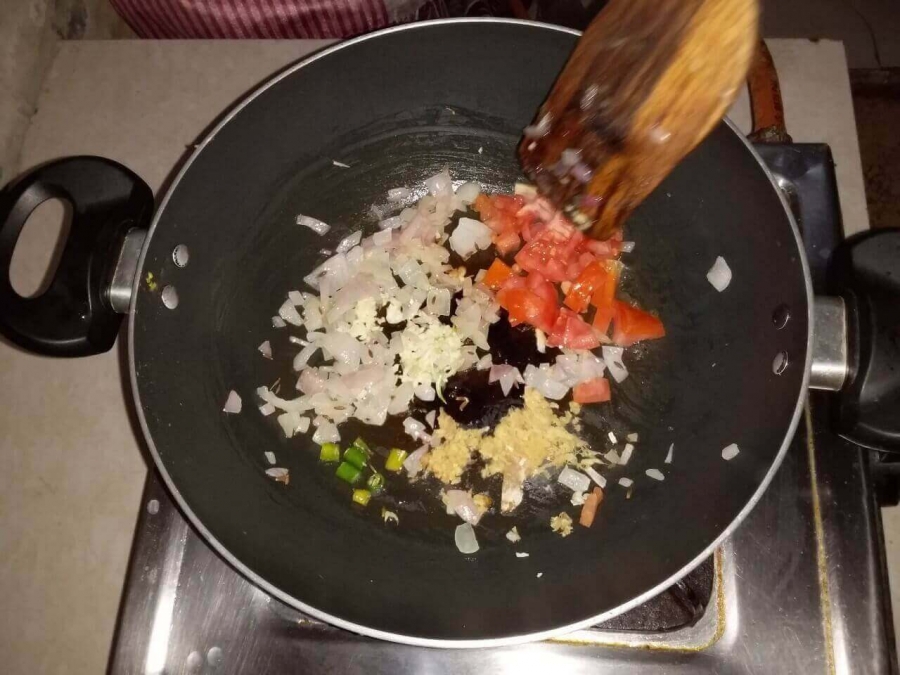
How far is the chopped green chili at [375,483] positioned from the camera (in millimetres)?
1156

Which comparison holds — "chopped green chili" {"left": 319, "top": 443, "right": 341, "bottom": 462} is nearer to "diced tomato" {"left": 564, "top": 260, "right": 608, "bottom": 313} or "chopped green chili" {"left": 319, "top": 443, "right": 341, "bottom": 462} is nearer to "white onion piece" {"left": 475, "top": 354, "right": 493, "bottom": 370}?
"white onion piece" {"left": 475, "top": 354, "right": 493, "bottom": 370}

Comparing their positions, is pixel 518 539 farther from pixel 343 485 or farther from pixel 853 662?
pixel 853 662

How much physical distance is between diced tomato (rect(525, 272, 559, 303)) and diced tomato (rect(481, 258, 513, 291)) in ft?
0.15

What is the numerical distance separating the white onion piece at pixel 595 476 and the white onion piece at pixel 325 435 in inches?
18.8

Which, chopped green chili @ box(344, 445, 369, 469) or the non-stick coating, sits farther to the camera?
chopped green chili @ box(344, 445, 369, 469)

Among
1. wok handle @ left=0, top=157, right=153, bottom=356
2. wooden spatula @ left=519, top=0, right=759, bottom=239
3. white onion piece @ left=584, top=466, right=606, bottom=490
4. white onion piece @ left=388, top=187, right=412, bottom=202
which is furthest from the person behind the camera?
white onion piece @ left=388, top=187, right=412, bottom=202

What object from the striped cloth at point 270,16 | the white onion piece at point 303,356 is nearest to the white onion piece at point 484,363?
the white onion piece at point 303,356

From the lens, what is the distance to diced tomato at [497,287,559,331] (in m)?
1.23

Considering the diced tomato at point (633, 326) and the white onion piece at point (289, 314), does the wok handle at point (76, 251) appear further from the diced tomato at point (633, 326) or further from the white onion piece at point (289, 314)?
the diced tomato at point (633, 326)

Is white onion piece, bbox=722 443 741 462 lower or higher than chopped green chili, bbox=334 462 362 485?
higher

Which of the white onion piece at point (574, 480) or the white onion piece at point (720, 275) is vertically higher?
the white onion piece at point (720, 275)

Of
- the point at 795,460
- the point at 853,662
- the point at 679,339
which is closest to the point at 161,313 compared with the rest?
the point at 679,339

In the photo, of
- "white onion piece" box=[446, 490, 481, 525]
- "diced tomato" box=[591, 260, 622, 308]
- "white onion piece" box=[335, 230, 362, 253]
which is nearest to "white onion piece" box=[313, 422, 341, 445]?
"white onion piece" box=[446, 490, 481, 525]

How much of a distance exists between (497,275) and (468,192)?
208mm
